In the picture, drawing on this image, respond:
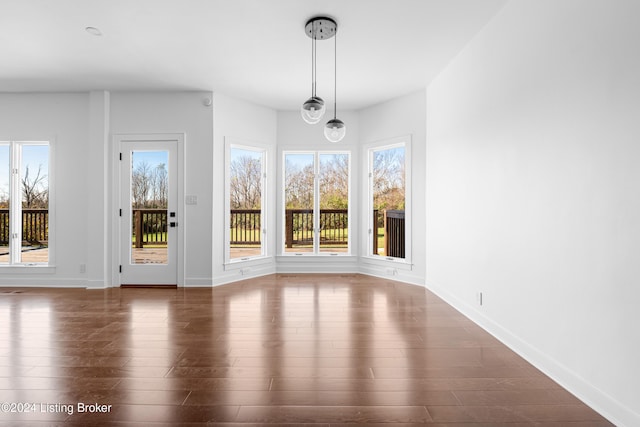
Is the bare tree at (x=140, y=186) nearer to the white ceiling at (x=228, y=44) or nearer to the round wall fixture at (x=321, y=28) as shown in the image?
the white ceiling at (x=228, y=44)

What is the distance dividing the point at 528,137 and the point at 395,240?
10.8 ft

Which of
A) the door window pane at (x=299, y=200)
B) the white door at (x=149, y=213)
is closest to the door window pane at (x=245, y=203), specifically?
the door window pane at (x=299, y=200)

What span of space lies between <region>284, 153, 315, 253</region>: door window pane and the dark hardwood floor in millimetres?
2136

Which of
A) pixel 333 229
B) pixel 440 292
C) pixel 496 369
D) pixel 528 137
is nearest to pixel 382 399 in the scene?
pixel 496 369

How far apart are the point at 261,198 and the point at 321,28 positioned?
331 cm

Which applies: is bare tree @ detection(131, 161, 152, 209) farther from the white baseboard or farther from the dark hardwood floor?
the dark hardwood floor

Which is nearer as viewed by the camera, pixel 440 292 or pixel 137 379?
pixel 137 379

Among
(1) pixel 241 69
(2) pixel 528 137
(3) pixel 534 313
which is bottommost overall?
(3) pixel 534 313

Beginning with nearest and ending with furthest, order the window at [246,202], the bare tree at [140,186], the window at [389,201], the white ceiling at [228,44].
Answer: the white ceiling at [228,44]
the bare tree at [140,186]
the window at [389,201]
the window at [246,202]

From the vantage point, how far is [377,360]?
272 centimetres

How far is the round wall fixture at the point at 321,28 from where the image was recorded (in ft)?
10.8

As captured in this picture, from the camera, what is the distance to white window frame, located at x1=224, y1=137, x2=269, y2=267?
5.62 meters

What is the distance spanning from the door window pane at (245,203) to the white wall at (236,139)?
171 mm

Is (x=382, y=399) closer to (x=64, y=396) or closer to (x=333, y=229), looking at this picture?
(x=64, y=396)
